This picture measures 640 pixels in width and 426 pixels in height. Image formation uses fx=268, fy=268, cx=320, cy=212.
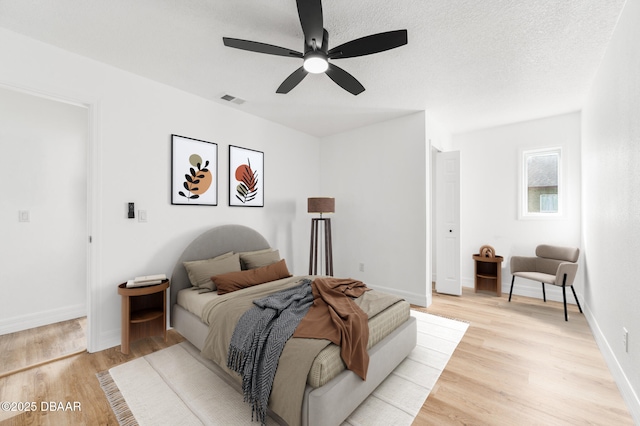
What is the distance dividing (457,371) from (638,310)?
127cm

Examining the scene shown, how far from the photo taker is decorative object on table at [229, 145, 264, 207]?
12.1 ft

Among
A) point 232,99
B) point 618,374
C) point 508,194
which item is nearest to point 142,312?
point 232,99

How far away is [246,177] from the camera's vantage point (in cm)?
385

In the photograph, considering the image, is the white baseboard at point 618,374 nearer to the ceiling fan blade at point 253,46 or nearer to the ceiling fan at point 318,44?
the ceiling fan at point 318,44

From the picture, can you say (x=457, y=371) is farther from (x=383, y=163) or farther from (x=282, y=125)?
(x=282, y=125)

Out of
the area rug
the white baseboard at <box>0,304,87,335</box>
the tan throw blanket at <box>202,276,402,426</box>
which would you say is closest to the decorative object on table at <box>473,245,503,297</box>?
the area rug

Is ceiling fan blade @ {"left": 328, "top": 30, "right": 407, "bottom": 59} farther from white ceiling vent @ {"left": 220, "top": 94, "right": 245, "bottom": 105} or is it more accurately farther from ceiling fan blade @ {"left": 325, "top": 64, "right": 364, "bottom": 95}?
white ceiling vent @ {"left": 220, "top": 94, "right": 245, "bottom": 105}

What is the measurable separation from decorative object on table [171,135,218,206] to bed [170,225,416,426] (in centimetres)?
46

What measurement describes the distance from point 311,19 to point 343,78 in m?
0.65

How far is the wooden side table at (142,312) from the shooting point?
8.20 feet

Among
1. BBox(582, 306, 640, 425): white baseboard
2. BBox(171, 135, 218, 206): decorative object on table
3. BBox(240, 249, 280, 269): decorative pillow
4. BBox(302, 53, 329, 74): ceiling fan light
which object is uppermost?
BBox(302, 53, 329, 74): ceiling fan light

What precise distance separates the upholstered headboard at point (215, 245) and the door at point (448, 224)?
2870 mm

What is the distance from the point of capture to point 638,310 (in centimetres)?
170

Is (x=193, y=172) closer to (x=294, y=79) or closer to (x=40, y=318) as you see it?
(x=294, y=79)
